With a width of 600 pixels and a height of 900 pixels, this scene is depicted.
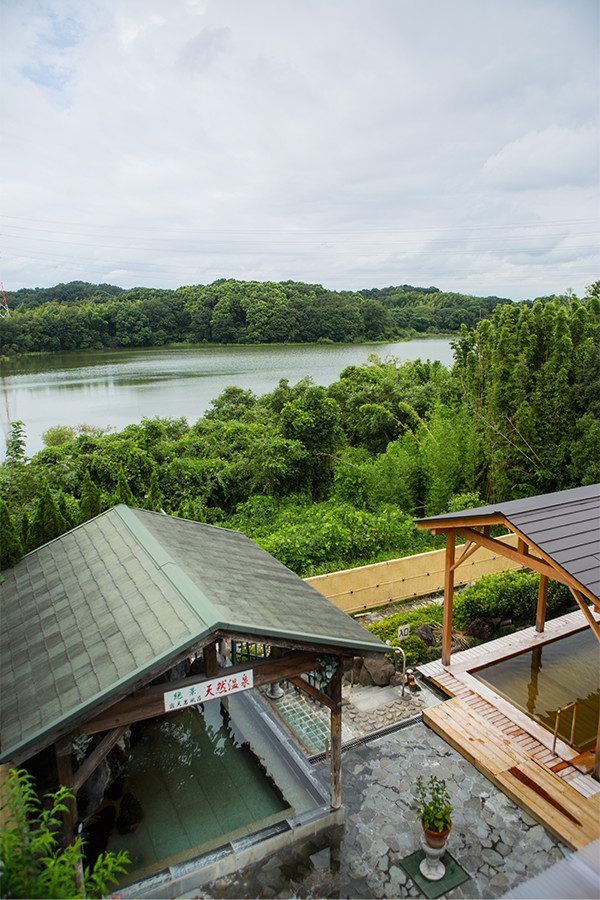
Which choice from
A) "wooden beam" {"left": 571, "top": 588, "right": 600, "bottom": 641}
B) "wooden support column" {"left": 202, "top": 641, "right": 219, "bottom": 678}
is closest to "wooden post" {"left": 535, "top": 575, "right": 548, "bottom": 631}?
"wooden beam" {"left": 571, "top": 588, "right": 600, "bottom": 641}

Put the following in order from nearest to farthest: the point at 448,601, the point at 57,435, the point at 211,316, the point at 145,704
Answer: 1. the point at 145,704
2. the point at 448,601
3. the point at 57,435
4. the point at 211,316

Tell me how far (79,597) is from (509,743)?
17.1 ft

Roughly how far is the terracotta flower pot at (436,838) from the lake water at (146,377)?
1842 centimetres

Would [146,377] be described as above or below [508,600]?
above

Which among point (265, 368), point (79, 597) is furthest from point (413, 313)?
point (79, 597)

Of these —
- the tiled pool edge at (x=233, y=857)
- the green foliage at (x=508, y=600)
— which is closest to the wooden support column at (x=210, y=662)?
the tiled pool edge at (x=233, y=857)

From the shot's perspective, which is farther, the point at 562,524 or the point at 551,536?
the point at 562,524

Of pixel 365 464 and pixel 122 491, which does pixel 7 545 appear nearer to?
pixel 122 491

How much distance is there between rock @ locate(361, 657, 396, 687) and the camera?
7.77 metres

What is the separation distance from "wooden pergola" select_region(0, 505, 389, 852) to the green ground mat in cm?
80

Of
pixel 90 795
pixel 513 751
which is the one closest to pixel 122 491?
pixel 90 795

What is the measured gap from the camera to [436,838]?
16.0 feet

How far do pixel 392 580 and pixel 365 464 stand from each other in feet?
18.8

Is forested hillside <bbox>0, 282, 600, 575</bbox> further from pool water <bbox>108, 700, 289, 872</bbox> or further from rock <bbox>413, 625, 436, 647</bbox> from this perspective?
pool water <bbox>108, 700, 289, 872</bbox>
